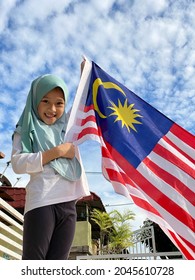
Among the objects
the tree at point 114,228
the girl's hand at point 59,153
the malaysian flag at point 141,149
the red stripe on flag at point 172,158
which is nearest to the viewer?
the girl's hand at point 59,153

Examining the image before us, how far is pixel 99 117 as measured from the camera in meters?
2.60

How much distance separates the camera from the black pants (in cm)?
200

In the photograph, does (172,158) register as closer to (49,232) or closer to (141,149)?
(141,149)

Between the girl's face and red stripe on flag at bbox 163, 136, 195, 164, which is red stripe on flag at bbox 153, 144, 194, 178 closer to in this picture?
red stripe on flag at bbox 163, 136, 195, 164

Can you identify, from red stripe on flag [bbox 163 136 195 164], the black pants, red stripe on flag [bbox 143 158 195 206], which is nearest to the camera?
the black pants

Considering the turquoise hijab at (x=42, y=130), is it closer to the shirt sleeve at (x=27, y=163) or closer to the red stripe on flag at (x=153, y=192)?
the shirt sleeve at (x=27, y=163)

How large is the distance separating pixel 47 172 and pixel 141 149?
719mm

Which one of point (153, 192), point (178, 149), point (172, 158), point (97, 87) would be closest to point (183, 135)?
point (178, 149)

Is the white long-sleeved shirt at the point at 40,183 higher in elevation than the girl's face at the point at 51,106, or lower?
lower

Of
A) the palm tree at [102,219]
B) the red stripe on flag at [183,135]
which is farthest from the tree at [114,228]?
the red stripe on flag at [183,135]

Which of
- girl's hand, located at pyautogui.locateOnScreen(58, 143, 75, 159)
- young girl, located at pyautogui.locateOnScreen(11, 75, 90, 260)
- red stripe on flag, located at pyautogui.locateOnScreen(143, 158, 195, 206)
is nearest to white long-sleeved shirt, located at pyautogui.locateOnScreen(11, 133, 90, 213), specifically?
young girl, located at pyautogui.locateOnScreen(11, 75, 90, 260)

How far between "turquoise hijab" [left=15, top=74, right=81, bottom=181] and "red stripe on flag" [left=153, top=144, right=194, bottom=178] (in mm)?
617

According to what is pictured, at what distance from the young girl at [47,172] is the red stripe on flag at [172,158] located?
0.61 meters

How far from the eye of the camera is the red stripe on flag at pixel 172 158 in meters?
2.55
